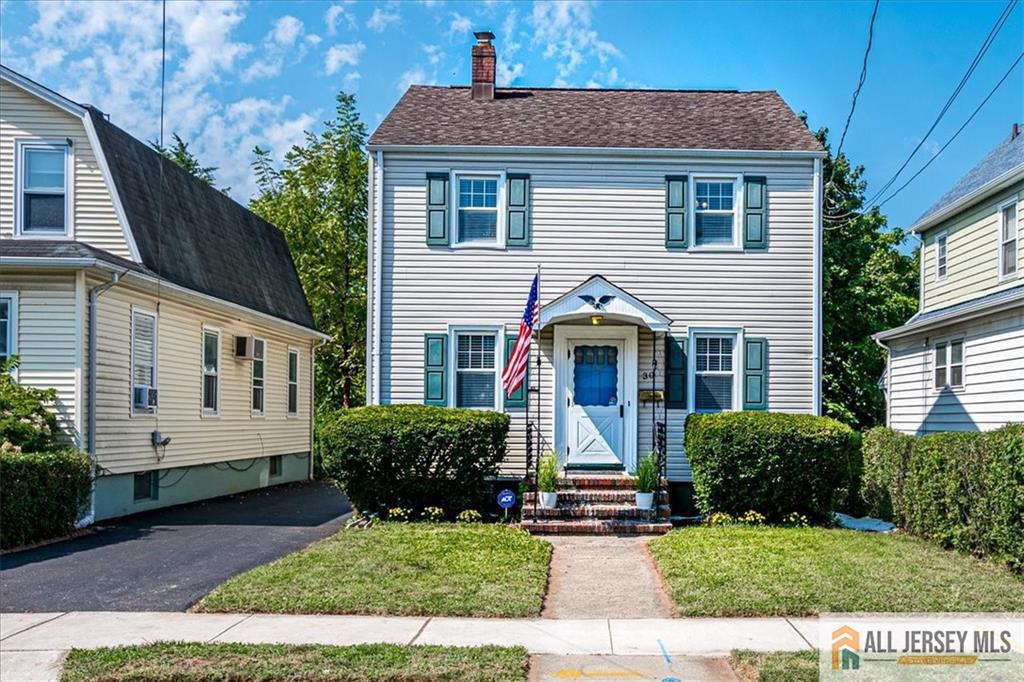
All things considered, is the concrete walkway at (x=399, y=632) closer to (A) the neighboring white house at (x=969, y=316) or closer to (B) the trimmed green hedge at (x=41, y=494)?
→ (B) the trimmed green hedge at (x=41, y=494)

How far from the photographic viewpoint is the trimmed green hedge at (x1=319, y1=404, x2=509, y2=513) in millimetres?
12805

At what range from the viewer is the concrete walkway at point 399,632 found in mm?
7020

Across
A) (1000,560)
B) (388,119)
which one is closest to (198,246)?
(388,119)

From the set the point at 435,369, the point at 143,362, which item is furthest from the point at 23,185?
the point at 435,369

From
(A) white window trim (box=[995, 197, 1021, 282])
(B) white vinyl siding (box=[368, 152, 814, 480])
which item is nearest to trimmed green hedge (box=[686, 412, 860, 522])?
(B) white vinyl siding (box=[368, 152, 814, 480])

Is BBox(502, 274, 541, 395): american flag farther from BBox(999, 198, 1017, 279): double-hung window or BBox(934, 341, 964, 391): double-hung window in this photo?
BBox(999, 198, 1017, 279): double-hung window

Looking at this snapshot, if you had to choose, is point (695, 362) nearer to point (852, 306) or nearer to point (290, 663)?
point (290, 663)

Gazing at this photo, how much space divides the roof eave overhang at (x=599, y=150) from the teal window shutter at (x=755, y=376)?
3117 millimetres

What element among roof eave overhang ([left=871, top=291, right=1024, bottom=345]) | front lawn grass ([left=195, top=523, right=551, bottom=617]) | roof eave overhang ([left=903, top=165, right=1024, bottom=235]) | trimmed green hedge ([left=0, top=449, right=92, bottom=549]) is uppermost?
A: roof eave overhang ([left=903, top=165, right=1024, bottom=235])

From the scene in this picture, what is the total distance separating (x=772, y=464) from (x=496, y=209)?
598cm

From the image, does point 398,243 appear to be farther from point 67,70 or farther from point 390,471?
point 67,70

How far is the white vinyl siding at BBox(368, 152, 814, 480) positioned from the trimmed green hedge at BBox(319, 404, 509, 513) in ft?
6.29

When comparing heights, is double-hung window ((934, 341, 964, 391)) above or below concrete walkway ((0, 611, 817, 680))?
above

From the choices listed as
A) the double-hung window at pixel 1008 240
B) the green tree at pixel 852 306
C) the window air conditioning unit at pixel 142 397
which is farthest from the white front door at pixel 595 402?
the green tree at pixel 852 306
